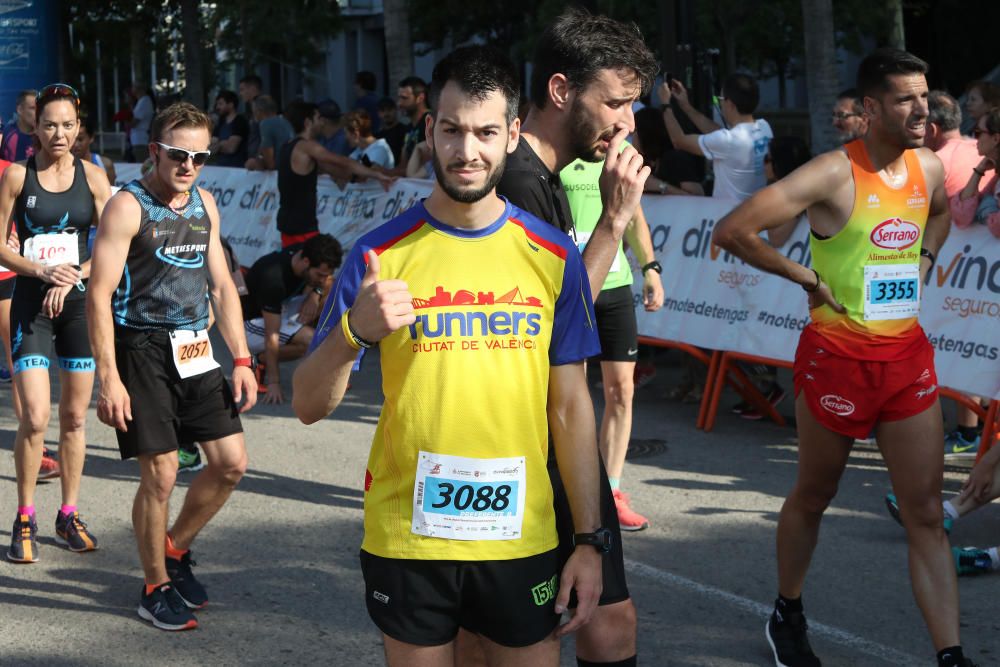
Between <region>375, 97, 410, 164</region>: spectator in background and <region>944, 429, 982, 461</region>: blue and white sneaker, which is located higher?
<region>375, 97, 410, 164</region>: spectator in background

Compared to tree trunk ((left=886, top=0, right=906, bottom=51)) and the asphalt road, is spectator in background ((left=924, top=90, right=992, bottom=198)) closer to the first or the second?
the asphalt road

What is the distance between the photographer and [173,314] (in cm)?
549

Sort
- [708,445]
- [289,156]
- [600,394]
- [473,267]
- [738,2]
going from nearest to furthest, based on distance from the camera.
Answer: [473,267], [708,445], [600,394], [289,156], [738,2]

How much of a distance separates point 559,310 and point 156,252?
8.69 ft

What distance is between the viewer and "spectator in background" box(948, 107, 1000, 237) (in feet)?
24.6

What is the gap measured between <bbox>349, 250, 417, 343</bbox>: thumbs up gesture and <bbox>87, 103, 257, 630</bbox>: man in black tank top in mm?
2563

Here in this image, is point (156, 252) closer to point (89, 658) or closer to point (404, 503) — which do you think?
point (89, 658)

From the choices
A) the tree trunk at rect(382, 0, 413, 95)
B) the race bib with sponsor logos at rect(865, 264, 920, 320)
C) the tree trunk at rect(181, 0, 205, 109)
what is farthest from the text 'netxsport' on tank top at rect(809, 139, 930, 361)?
the tree trunk at rect(181, 0, 205, 109)

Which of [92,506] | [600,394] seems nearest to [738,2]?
[600,394]

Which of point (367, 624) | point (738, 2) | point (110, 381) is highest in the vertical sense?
point (738, 2)

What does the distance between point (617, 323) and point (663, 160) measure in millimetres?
4314

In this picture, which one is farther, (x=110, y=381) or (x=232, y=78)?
(x=232, y=78)

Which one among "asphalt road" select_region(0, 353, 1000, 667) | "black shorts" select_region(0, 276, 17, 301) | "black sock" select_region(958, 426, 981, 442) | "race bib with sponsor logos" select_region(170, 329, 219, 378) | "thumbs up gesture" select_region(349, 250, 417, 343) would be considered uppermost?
"thumbs up gesture" select_region(349, 250, 417, 343)

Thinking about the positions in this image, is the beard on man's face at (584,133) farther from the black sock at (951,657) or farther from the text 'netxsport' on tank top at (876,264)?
the black sock at (951,657)
